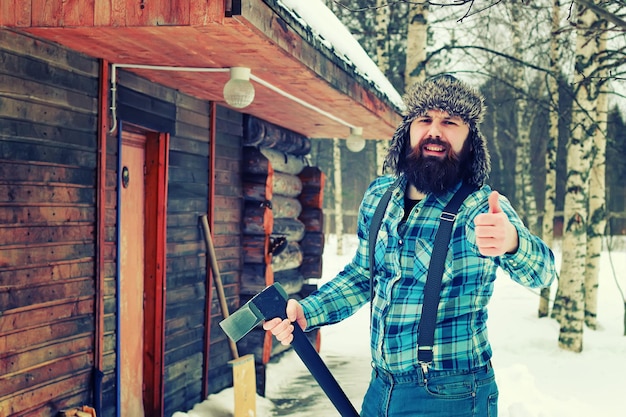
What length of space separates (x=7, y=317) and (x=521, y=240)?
2851mm

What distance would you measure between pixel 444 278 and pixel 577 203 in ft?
27.7

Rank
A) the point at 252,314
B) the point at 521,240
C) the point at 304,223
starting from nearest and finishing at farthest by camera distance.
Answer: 1. the point at 521,240
2. the point at 252,314
3. the point at 304,223

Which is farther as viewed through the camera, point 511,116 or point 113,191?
point 511,116

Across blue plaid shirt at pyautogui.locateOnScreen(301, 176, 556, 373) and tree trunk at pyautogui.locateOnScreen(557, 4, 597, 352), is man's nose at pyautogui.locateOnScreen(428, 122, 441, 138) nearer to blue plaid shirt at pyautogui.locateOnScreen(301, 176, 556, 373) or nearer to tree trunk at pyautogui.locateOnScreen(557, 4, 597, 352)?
blue plaid shirt at pyautogui.locateOnScreen(301, 176, 556, 373)

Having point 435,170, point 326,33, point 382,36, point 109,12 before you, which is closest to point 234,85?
point 326,33

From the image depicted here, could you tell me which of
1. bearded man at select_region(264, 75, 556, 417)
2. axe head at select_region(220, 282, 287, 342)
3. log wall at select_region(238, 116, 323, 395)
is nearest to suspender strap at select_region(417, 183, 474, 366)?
bearded man at select_region(264, 75, 556, 417)

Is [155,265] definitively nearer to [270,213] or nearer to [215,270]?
[215,270]

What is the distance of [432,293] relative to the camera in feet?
8.21

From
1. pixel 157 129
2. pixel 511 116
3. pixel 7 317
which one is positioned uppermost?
pixel 511 116

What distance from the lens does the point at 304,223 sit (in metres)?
10.1

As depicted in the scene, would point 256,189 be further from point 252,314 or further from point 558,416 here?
point 252,314

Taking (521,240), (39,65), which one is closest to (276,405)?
(39,65)

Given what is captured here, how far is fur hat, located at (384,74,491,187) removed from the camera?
9.16 ft

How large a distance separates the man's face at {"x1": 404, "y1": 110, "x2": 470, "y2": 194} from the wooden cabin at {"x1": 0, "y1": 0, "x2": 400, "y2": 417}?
42.6 inches
